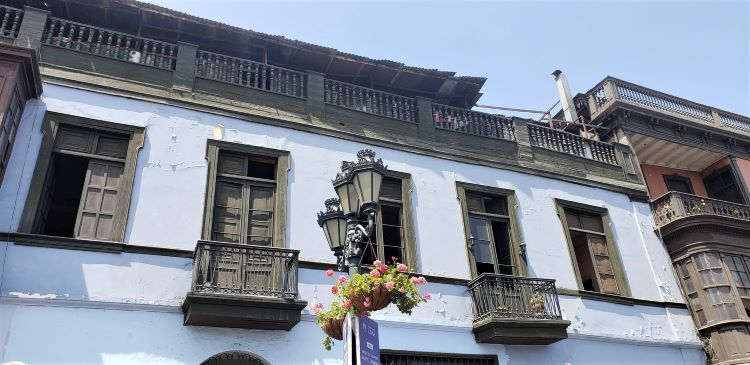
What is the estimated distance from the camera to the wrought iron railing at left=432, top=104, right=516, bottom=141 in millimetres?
13359

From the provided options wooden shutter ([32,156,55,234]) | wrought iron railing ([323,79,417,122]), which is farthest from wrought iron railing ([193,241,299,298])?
wrought iron railing ([323,79,417,122])

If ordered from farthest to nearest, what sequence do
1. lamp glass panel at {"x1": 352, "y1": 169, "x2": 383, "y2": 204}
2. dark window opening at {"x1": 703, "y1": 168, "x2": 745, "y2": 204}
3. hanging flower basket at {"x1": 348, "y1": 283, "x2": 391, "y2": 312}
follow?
dark window opening at {"x1": 703, "y1": 168, "x2": 745, "y2": 204}, lamp glass panel at {"x1": 352, "y1": 169, "x2": 383, "y2": 204}, hanging flower basket at {"x1": 348, "y1": 283, "x2": 391, "y2": 312}

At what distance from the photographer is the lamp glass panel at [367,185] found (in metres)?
6.30

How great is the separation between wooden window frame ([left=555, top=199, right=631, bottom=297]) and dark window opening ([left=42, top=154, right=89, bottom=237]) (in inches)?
366

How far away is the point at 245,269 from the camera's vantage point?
913 cm

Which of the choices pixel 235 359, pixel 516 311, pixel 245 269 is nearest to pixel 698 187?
pixel 516 311

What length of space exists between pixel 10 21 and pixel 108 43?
5.26ft

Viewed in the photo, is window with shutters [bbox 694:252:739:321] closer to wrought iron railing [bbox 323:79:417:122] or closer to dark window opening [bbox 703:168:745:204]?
dark window opening [bbox 703:168:745:204]

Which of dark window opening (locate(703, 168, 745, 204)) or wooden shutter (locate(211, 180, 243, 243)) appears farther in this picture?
dark window opening (locate(703, 168, 745, 204))

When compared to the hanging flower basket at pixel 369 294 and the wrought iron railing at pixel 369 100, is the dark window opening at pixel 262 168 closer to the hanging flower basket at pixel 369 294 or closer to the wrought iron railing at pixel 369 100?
the wrought iron railing at pixel 369 100

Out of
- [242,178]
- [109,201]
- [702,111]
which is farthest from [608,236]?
[109,201]

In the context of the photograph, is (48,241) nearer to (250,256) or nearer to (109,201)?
(109,201)

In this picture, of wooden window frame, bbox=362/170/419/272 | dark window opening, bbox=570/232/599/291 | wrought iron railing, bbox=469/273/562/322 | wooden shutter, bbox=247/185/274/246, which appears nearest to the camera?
wooden shutter, bbox=247/185/274/246

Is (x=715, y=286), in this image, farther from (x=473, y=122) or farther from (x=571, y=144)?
(x=473, y=122)
